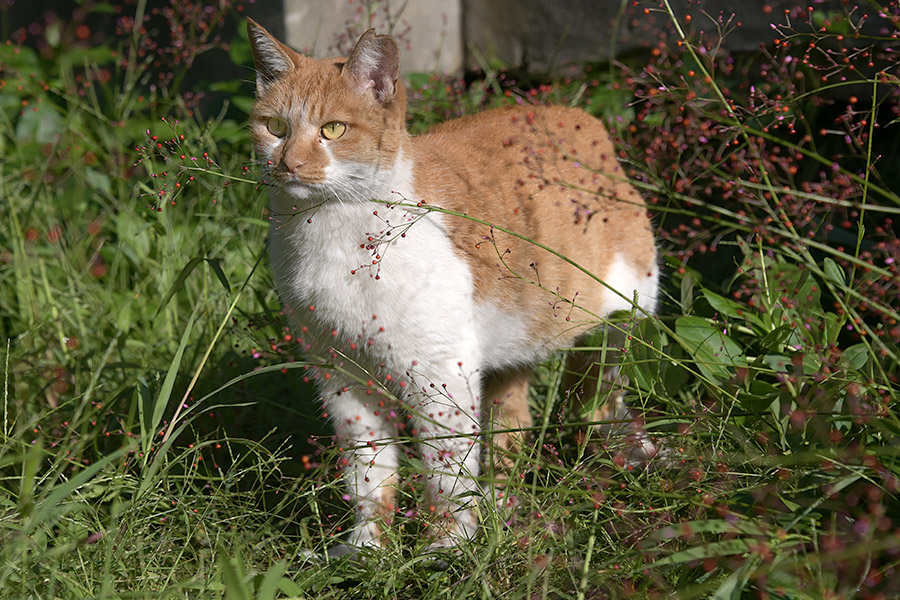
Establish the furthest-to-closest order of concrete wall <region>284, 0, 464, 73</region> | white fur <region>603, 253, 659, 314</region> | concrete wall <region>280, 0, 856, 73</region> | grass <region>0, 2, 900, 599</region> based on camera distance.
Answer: concrete wall <region>284, 0, 464, 73</region> < concrete wall <region>280, 0, 856, 73</region> < white fur <region>603, 253, 659, 314</region> < grass <region>0, 2, 900, 599</region>

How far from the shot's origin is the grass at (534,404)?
59.6 inches

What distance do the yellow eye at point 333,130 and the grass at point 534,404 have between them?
0.71 ft

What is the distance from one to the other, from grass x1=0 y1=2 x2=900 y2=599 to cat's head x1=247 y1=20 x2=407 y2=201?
6.1 inches

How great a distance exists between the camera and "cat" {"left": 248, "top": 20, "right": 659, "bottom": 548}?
1967 mm

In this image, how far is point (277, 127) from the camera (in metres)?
2.04

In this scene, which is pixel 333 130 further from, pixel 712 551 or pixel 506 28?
pixel 506 28

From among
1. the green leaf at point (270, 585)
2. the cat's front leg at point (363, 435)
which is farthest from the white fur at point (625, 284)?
the green leaf at point (270, 585)

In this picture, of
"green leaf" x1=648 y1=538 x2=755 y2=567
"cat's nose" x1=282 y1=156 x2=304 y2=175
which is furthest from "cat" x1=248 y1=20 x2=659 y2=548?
"green leaf" x1=648 y1=538 x2=755 y2=567

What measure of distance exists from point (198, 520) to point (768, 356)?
1.41 m

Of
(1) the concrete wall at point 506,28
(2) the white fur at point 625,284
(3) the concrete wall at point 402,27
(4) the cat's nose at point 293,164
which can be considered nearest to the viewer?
(4) the cat's nose at point 293,164

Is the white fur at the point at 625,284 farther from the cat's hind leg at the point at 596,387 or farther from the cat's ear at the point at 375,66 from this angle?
the cat's ear at the point at 375,66

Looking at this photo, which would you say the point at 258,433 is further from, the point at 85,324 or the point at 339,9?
the point at 339,9

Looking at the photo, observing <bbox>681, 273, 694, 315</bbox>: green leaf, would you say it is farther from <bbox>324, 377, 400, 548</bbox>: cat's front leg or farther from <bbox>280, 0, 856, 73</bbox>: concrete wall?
<bbox>280, 0, 856, 73</bbox>: concrete wall

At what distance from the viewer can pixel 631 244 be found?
104 inches
